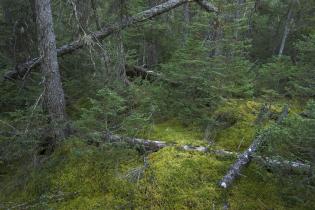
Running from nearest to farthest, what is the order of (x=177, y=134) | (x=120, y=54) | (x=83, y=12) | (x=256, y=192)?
(x=256, y=192) → (x=83, y=12) → (x=177, y=134) → (x=120, y=54)

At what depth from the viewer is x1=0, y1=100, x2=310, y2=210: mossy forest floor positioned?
575 cm

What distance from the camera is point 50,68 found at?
7.25 metres

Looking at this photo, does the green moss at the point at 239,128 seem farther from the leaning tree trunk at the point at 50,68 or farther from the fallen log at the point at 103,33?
the leaning tree trunk at the point at 50,68

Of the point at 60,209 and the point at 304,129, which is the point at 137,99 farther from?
the point at 304,129

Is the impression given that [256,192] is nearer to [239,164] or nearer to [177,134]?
[239,164]

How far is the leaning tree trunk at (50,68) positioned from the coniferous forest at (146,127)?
0.02 metres

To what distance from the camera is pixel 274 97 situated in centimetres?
983

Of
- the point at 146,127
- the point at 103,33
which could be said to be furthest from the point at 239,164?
the point at 103,33

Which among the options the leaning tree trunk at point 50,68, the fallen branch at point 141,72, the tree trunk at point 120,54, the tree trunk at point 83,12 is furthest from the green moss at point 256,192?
the fallen branch at point 141,72

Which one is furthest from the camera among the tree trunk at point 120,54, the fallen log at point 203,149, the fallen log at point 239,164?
the tree trunk at point 120,54

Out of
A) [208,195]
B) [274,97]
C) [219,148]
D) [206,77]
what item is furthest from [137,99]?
[274,97]

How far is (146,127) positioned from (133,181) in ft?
6.06

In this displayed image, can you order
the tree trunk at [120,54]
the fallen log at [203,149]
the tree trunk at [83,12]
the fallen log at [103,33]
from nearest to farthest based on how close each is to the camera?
the fallen log at [203,149], the tree trunk at [83,12], the tree trunk at [120,54], the fallen log at [103,33]

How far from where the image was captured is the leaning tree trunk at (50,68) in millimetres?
7023
